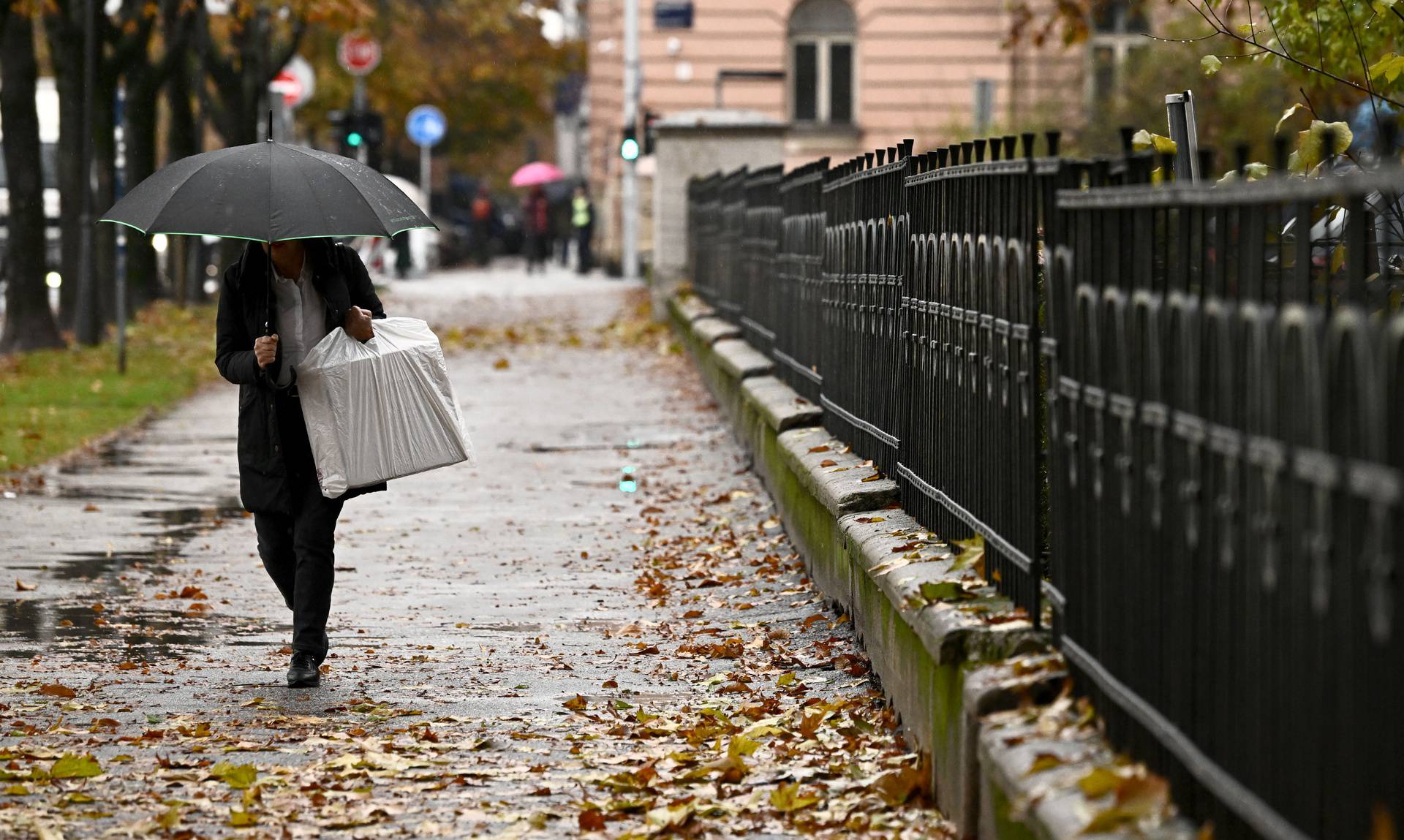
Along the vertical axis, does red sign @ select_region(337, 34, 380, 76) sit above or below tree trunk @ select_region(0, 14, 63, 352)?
above

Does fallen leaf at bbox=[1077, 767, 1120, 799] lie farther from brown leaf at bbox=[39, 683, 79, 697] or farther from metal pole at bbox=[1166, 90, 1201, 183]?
metal pole at bbox=[1166, 90, 1201, 183]

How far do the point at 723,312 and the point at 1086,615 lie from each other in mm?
14128

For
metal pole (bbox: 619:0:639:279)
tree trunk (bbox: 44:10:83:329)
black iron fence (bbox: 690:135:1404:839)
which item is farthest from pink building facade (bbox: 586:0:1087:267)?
black iron fence (bbox: 690:135:1404:839)

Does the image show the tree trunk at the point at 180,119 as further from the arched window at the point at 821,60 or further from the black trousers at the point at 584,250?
the black trousers at the point at 584,250

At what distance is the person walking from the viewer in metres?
7.45

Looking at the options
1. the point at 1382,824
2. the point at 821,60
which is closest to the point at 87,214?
the point at 1382,824

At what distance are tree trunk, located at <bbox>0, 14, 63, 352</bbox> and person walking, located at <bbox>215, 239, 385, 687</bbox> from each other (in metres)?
14.5

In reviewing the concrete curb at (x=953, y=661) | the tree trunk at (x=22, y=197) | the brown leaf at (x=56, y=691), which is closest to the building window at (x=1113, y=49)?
the tree trunk at (x=22, y=197)

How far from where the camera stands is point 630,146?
35.4 metres

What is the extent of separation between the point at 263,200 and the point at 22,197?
15035mm

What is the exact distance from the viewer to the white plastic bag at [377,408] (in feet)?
24.6

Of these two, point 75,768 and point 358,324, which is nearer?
point 75,768

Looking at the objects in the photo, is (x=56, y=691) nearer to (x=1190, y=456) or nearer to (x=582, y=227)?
(x=1190, y=456)

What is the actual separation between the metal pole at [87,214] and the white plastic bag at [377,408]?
45.3 ft
